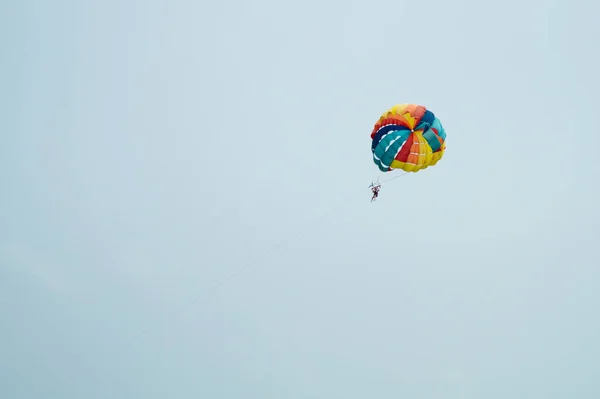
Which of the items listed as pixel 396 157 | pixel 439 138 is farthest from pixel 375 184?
pixel 439 138

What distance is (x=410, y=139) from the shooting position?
5338 cm

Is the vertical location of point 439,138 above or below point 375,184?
above

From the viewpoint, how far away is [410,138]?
53.4 metres

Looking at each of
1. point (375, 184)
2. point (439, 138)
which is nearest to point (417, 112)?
point (439, 138)

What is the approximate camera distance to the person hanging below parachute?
53.3 m

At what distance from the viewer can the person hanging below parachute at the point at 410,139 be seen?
5328 centimetres

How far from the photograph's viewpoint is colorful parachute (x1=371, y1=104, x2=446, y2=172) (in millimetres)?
53281

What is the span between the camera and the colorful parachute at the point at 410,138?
175 feet

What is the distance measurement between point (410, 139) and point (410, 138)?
0.09m

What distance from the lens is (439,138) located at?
53531mm

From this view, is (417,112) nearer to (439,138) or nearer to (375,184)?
(439,138)

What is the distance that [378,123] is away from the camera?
5516 cm

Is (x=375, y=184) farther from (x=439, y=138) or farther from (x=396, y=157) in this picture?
(x=439, y=138)

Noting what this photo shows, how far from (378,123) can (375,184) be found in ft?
17.7
